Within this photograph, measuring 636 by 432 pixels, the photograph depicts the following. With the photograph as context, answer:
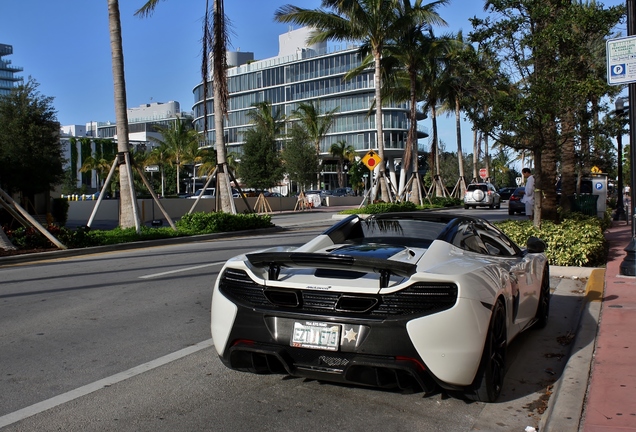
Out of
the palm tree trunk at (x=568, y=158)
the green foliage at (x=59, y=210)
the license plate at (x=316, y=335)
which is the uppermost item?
the palm tree trunk at (x=568, y=158)

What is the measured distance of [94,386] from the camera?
16.3 feet

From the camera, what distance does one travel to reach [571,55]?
39.4 ft

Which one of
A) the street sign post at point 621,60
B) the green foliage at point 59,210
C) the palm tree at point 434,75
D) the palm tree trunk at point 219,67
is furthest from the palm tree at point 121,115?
the palm tree at point 434,75

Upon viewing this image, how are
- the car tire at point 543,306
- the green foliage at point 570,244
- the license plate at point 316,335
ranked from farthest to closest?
the green foliage at point 570,244
the car tire at point 543,306
the license plate at point 316,335

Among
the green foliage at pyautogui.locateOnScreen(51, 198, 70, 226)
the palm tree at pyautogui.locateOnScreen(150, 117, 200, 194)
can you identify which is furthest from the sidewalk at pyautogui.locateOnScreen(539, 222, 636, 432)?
the palm tree at pyautogui.locateOnScreen(150, 117, 200, 194)

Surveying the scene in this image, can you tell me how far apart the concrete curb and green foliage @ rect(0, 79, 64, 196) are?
23.7m

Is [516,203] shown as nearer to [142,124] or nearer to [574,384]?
[574,384]

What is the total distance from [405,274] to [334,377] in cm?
84

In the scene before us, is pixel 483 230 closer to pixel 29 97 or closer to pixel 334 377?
pixel 334 377

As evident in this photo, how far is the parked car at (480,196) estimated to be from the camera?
1553 inches

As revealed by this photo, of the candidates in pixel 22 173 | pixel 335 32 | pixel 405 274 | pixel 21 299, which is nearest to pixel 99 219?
pixel 22 173

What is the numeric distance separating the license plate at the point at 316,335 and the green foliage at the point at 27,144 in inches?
949

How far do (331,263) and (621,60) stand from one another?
684 centimetres

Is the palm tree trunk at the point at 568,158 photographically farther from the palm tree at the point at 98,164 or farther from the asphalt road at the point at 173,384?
the palm tree at the point at 98,164
